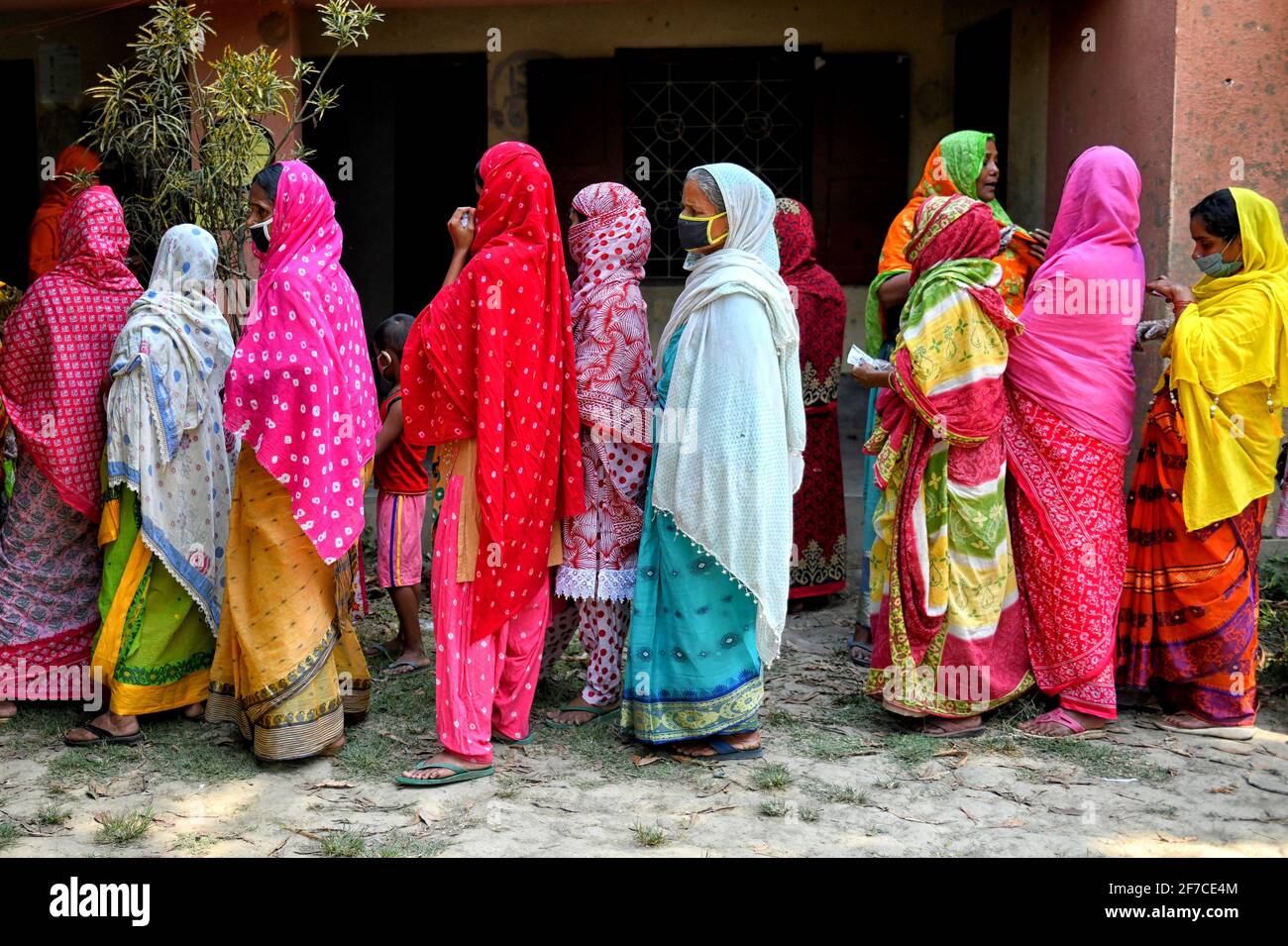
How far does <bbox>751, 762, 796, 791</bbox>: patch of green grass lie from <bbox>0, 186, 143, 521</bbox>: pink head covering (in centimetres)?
259

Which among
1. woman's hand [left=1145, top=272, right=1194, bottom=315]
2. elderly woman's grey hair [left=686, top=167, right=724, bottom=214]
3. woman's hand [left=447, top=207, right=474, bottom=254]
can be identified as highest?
elderly woman's grey hair [left=686, top=167, right=724, bottom=214]

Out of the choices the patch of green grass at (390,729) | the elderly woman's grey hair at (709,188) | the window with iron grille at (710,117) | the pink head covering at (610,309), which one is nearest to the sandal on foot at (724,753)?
the patch of green grass at (390,729)

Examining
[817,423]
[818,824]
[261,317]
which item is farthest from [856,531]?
[261,317]

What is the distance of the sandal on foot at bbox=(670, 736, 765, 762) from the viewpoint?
4.51 m

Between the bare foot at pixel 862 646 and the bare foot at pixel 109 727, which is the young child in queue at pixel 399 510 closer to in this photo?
the bare foot at pixel 109 727

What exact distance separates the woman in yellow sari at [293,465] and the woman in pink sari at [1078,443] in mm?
2427

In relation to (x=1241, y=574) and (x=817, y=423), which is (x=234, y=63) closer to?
(x=817, y=423)

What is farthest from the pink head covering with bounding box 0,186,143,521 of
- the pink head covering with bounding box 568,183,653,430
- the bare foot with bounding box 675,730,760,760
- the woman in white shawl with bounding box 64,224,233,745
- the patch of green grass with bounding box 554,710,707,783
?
the bare foot with bounding box 675,730,760,760

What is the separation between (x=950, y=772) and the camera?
4402mm

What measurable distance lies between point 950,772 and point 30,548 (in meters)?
3.43

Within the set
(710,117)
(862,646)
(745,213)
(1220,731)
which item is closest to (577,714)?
(862,646)

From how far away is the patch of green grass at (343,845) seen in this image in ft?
12.1

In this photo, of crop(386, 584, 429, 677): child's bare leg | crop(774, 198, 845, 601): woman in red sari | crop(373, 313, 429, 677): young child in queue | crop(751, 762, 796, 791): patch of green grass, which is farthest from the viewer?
crop(774, 198, 845, 601): woman in red sari

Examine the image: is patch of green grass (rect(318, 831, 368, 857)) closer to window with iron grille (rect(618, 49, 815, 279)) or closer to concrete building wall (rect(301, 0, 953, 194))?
window with iron grille (rect(618, 49, 815, 279))
